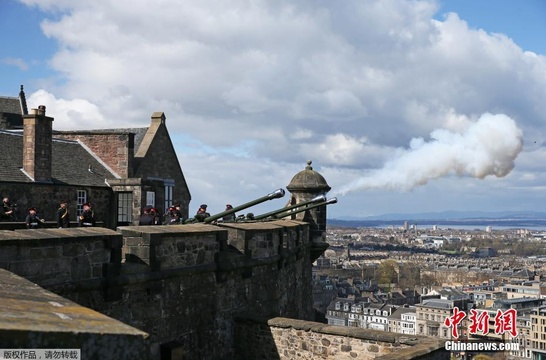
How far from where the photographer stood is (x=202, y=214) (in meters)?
13.5

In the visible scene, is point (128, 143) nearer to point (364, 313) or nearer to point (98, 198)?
point (98, 198)

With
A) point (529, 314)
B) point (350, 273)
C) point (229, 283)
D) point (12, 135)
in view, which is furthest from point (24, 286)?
point (350, 273)

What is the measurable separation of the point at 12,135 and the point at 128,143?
13.8 ft

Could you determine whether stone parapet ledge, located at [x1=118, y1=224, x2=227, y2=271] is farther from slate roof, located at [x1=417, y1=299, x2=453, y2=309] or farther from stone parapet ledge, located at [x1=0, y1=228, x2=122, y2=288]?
slate roof, located at [x1=417, y1=299, x2=453, y2=309]

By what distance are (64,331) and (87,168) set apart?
73.9 feet

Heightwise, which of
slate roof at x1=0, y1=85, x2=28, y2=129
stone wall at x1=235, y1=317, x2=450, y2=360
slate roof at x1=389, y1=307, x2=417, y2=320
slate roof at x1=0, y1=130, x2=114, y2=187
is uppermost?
slate roof at x1=0, y1=85, x2=28, y2=129

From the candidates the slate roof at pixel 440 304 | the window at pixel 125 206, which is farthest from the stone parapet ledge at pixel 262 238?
the slate roof at pixel 440 304

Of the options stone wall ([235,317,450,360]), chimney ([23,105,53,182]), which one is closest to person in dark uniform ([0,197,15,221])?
stone wall ([235,317,450,360])

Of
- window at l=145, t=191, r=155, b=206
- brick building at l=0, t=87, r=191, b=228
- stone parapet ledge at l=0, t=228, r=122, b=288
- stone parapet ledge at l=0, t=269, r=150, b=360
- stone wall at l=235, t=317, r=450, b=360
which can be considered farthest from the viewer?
window at l=145, t=191, r=155, b=206

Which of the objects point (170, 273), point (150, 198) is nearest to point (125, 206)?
point (150, 198)

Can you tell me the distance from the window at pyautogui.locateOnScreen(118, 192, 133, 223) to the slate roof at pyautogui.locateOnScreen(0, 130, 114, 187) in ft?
3.51

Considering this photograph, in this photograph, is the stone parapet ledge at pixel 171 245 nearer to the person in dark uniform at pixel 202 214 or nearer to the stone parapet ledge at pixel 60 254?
the stone parapet ledge at pixel 60 254

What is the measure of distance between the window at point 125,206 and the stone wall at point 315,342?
41.5 ft

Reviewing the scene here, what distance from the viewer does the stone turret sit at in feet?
58.6
